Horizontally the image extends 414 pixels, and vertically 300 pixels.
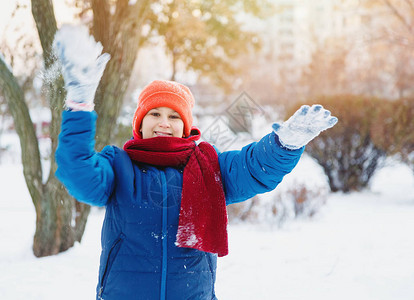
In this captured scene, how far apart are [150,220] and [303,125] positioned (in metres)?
0.65

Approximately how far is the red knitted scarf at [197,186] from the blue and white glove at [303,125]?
35 cm

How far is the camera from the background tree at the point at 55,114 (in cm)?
346

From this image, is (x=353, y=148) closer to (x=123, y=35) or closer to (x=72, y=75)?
(x=123, y=35)

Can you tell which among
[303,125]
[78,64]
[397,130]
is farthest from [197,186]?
[397,130]

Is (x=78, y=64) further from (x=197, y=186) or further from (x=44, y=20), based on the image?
(x=44, y=20)

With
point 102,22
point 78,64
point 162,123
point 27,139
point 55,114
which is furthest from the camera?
point 27,139

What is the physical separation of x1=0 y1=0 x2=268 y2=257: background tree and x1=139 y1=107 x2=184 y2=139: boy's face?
189 centimetres

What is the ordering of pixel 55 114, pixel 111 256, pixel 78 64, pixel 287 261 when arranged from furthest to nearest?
1. pixel 287 261
2. pixel 55 114
3. pixel 111 256
4. pixel 78 64

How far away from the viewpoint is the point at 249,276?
3.44 metres

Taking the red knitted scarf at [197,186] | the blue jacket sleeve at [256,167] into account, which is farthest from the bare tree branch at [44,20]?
the blue jacket sleeve at [256,167]

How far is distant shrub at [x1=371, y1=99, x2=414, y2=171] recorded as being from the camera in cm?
644

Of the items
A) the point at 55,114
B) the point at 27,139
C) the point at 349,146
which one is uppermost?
the point at 349,146

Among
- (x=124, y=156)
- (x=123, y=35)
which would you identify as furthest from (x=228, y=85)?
(x=124, y=156)

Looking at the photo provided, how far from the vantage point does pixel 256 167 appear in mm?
1531
